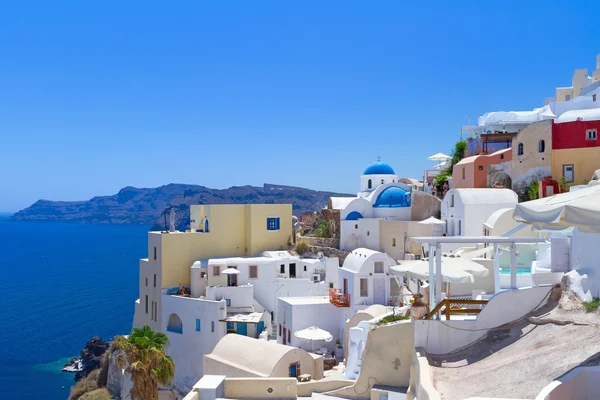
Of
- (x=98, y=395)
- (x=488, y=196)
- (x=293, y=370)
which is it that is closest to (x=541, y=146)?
(x=488, y=196)

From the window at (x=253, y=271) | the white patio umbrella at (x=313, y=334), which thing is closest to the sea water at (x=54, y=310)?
the window at (x=253, y=271)

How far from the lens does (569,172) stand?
28.7 m

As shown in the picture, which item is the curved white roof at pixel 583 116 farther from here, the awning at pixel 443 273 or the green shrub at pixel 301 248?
the awning at pixel 443 273

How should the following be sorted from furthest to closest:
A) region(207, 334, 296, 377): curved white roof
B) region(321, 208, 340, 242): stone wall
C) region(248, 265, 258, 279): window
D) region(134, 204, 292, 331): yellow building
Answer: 1. region(321, 208, 340, 242): stone wall
2. region(134, 204, 292, 331): yellow building
3. region(248, 265, 258, 279): window
4. region(207, 334, 296, 377): curved white roof

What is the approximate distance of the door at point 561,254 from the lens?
13438 mm

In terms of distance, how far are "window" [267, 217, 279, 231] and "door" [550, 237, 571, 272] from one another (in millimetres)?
26286

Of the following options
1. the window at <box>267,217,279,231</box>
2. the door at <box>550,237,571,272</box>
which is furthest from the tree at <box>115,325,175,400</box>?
the window at <box>267,217,279,231</box>

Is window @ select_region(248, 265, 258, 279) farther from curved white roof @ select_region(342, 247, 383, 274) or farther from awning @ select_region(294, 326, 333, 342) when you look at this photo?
awning @ select_region(294, 326, 333, 342)

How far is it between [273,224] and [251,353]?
16681 millimetres

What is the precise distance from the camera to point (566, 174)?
94.4ft

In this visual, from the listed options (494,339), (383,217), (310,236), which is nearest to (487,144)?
(383,217)

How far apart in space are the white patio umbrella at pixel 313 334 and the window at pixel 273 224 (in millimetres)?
13134

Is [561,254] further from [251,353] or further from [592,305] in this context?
[251,353]

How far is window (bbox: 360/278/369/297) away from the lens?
27.7 m
